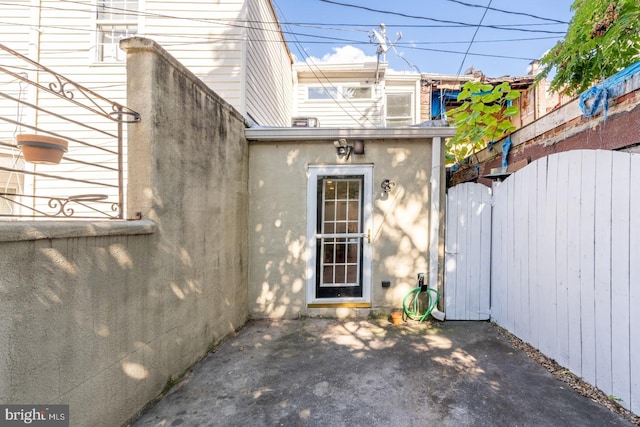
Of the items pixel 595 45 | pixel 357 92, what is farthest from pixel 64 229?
pixel 357 92

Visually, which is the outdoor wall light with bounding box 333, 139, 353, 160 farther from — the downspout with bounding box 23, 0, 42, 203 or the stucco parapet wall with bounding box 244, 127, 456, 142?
the downspout with bounding box 23, 0, 42, 203

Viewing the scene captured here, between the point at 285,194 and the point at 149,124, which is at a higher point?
the point at 149,124

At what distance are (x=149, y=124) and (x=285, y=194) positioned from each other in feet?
6.87

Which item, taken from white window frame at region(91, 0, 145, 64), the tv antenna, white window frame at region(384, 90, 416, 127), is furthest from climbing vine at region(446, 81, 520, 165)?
white window frame at region(91, 0, 145, 64)

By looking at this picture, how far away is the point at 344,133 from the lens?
4023mm

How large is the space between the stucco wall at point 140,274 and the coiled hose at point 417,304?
2349 mm

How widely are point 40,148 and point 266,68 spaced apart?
15.3ft

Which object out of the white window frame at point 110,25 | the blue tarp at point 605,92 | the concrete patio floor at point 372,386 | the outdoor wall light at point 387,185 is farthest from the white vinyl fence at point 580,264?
the white window frame at point 110,25

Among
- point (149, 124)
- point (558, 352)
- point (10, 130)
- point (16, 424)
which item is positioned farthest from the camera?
point (10, 130)

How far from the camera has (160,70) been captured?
2.35m

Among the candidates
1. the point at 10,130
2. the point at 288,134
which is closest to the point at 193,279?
the point at 288,134

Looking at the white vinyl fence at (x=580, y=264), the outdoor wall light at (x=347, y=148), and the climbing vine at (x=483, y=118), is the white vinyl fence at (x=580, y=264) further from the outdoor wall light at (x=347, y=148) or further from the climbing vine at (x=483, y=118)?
the climbing vine at (x=483, y=118)

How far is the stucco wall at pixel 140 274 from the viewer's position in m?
1.49

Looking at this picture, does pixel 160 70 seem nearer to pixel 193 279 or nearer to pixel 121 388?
pixel 193 279
